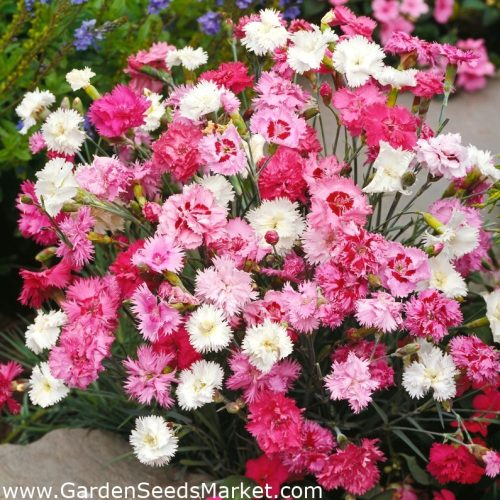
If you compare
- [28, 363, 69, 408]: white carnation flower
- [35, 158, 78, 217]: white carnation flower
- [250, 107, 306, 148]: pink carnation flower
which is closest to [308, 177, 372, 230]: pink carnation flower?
[250, 107, 306, 148]: pink carnation flower

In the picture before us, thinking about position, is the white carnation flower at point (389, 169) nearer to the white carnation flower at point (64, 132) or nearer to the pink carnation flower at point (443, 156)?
the pink carnation flower at point (443, 156)

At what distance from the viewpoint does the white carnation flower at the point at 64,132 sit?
5.11 ft

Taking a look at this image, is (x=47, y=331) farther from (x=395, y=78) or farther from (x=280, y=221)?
(x=395, y=78)

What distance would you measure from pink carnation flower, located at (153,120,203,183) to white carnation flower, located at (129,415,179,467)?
447 millimetres

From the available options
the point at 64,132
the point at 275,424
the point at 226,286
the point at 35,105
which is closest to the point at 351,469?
the point at 275,424

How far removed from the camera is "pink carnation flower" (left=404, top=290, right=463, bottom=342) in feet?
4.58

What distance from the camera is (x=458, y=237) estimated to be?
1454 mm

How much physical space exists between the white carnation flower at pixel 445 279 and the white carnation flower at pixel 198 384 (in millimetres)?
423

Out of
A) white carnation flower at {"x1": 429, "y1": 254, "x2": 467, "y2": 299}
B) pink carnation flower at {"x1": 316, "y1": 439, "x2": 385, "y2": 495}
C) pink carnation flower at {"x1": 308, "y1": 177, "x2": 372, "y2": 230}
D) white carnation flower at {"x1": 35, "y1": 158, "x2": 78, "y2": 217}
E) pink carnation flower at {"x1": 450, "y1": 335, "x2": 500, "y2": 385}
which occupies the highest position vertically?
white carnation flower at {"x1": 35, "y1": 158, "x2": 78, "y2": 217}

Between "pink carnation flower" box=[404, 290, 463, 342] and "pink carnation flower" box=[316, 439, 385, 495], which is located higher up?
"pink carnation flower" box=[404, 290, 463, 342]

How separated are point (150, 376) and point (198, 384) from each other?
0.10m

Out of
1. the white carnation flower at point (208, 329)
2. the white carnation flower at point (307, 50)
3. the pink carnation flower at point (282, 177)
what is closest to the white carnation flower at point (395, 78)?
the white carnation flower at point (307, 50)

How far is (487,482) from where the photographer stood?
1.71 m

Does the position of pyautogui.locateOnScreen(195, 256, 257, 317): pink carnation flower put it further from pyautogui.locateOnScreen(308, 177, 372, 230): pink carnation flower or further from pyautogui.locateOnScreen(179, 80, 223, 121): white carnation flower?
pyautogui.locateOnScreen(179, 80, 223, 121): white carnation flower
